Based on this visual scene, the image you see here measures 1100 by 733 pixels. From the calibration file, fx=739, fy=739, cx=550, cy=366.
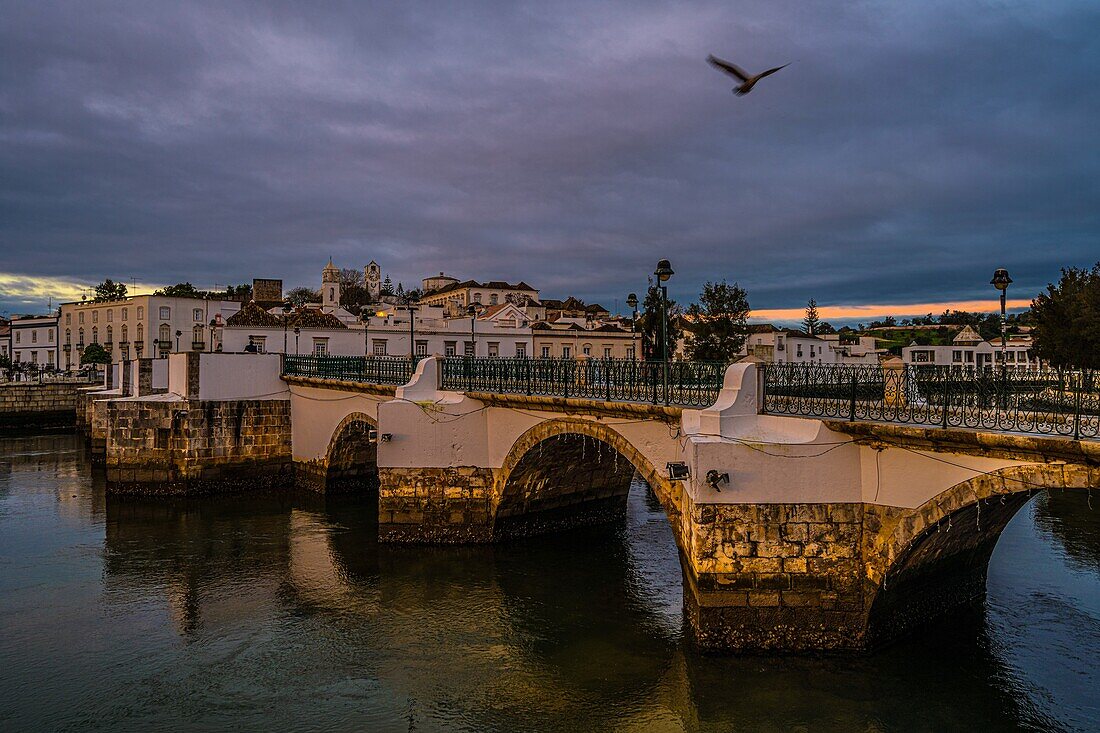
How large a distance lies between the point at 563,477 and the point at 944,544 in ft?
32.5

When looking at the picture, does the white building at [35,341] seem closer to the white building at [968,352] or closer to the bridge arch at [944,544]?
the white building at [968,352]

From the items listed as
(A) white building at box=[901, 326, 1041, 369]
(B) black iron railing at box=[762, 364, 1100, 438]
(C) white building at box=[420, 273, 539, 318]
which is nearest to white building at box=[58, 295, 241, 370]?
(C) white building at box=[420, 273, 539, 318]

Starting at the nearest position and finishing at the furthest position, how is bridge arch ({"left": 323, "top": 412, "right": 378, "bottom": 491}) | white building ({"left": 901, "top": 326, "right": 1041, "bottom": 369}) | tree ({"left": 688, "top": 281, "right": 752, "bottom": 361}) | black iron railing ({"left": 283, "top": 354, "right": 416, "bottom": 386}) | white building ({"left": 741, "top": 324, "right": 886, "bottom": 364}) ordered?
black iron railing ({"left": 283, "top": 354, "right": 416, "bottom": 386}), bridge arch ({"left": 323, "top": 412, "right": 378, "bottom": 491}), white building ({"left": 901, "top": 326, "right": 1041, "bottom": 369}), tree ({"left": 688, "top": 281, "right": 752, "bottom": 361}), white building ({"left": 741, "top": 324, "right": 886, "bottom": 364})

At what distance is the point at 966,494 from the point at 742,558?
322 centimetres

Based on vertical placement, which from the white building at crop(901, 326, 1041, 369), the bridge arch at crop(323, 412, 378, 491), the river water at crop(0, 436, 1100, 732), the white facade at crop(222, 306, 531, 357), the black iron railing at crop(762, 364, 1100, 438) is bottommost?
the river water at crop(0, 436, 1100, 732)

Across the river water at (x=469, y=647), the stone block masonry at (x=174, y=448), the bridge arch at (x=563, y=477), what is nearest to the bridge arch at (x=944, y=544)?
the river water at (x=469, y=647)

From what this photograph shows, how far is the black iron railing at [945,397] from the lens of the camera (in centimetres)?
904

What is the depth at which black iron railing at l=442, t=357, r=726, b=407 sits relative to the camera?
13.8m

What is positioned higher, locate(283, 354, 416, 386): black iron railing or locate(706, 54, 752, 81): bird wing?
locate(706, 54, 752, 81): bird wing

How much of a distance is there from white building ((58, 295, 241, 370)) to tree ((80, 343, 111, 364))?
1049 mm

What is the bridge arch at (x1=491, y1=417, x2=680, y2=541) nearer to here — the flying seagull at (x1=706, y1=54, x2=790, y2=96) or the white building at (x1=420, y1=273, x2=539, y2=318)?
the flying seagull at (x1=706, y1=54, x2=790, y2=96)

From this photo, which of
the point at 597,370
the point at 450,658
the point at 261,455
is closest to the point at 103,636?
the point at 450,658

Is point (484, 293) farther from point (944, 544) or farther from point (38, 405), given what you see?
point (944, 544)

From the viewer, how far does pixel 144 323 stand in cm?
6044
